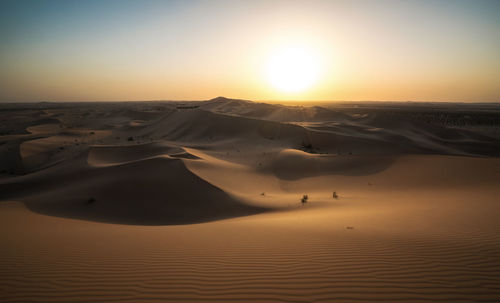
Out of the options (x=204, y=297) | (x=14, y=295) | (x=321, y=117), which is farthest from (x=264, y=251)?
(x=321, y=117)

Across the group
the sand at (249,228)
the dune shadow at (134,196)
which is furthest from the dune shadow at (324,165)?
the dune shadow at (134,196)

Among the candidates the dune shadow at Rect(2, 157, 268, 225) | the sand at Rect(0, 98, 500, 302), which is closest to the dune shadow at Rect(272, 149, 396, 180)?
the sand at Rect(0, 98, 500, 302)

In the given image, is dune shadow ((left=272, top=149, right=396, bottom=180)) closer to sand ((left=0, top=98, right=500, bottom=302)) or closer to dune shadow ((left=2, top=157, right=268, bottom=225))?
sand ((left=0, top=98, right=500, bottom=302))

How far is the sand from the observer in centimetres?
346

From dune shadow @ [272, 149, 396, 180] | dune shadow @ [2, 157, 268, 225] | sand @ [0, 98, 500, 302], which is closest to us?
sand @ [0, 98, 500, 302]

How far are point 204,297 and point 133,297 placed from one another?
2.93 feet

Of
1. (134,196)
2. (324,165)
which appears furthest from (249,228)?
(324,165)

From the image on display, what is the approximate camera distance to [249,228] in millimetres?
6312

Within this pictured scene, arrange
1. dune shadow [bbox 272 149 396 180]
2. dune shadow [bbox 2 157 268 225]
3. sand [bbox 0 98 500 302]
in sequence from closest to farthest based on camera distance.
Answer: sand [bbox 0 98 500 302] → dune shadow [bbox 2 157 268 225] → dune shadow [bbox 272 149 396 180]

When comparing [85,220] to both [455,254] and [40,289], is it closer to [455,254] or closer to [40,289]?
[40,289]

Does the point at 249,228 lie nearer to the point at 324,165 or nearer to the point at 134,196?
the point at 134,196

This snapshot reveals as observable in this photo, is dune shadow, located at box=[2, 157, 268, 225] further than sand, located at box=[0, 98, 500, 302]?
Yes

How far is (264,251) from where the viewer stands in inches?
185

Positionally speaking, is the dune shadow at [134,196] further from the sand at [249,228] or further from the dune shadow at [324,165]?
the dune shadow at [324,165]
